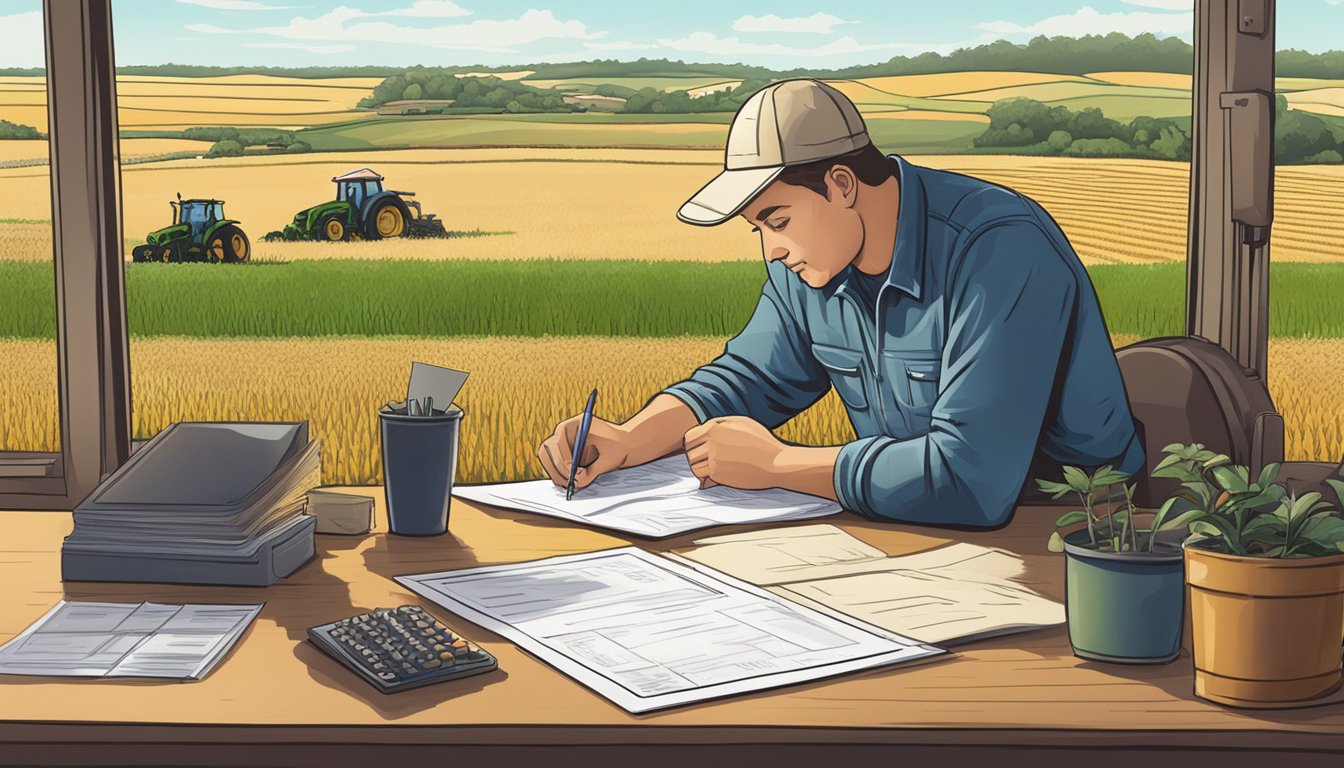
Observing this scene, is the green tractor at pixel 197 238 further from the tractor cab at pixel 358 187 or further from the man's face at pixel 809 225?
the man's face at pixel 809 225

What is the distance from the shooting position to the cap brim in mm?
1594

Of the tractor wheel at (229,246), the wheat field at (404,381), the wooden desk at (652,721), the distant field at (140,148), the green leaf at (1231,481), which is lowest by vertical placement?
the wheat field at (404,381)

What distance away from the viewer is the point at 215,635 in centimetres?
105

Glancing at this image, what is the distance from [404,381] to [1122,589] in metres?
3.03

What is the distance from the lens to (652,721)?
852mm

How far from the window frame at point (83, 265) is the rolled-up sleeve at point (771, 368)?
1.13 metres

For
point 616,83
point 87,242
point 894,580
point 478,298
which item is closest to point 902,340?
point 894,580

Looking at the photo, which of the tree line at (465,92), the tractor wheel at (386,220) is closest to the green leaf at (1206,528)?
the tree line at (465,92)

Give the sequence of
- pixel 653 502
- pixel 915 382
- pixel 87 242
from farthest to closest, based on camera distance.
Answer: pixel 87 242, pixel 915 382, pixel 653 502

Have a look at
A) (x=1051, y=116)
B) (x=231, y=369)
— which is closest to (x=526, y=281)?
(x=231, y=369)

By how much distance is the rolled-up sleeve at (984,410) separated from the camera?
1.50 metres

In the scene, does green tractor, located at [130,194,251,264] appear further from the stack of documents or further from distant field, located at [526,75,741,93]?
the stack of documents

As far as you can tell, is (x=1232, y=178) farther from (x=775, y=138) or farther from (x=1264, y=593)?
(x=1264, y=593)

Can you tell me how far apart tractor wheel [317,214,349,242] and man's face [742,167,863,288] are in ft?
11.0
